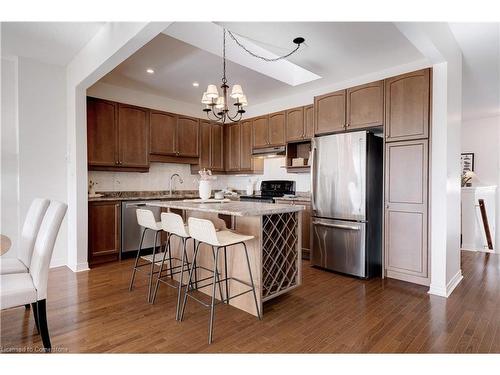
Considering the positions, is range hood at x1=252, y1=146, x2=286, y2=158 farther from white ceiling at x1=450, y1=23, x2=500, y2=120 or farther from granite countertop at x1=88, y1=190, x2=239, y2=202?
white ceiling at x1=450, y1=23, x2=500, y2=120

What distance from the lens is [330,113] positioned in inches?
151

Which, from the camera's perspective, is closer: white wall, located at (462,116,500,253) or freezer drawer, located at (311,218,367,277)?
freezer drawer, located at (311,218,367,277)

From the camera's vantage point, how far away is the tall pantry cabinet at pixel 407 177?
9.94 feet

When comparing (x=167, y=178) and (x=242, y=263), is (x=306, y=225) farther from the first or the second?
(x=167, y=178)

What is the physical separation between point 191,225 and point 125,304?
1105mm

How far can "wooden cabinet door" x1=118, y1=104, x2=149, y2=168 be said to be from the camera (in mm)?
4340

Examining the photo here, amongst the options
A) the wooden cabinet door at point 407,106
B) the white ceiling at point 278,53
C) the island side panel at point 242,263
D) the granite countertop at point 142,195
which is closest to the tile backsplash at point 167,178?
the granite countertop at point 142,195

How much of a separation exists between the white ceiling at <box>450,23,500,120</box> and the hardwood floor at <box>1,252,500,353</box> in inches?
106

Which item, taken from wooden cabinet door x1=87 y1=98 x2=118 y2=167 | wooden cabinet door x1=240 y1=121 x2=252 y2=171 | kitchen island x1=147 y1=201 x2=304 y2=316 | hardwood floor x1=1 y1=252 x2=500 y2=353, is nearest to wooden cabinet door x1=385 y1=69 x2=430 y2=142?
kitchen island x1=147 y1=201 x2=304 y2=316

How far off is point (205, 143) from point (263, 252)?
11.5 ft

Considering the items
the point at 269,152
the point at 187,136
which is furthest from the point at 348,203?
the point at 187,136

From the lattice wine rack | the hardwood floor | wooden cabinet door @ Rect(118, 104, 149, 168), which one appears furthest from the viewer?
wooden cabinet door @ Rect(118, 104, 149, 168)

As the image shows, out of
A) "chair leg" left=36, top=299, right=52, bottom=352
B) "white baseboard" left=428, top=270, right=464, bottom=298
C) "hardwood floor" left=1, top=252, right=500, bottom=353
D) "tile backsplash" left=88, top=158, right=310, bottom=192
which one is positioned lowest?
"hardwood floor" left=1, top=252, right=500, bottom=353

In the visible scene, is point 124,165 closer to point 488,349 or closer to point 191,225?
point 191,225
